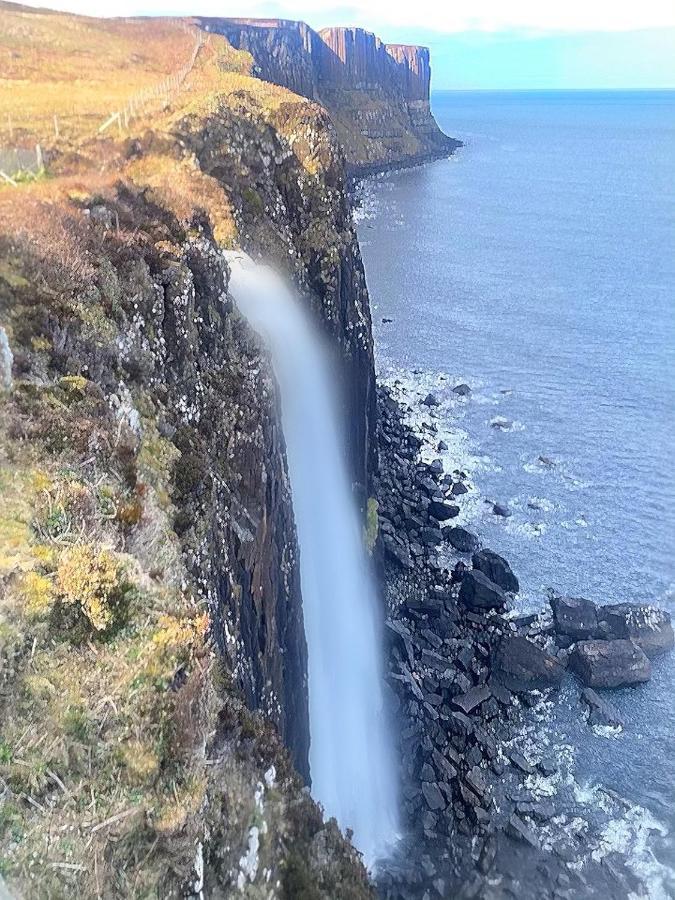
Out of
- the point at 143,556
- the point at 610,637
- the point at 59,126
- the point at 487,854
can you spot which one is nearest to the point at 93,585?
the point at 143,556

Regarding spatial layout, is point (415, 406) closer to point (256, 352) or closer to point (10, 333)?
point (256, 352)

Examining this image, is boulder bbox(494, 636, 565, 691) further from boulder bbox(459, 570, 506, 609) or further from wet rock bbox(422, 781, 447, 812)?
wet rock bbox(422, 781, 447, 812)

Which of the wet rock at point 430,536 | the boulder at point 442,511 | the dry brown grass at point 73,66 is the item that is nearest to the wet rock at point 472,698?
the wet rock at point 430,536

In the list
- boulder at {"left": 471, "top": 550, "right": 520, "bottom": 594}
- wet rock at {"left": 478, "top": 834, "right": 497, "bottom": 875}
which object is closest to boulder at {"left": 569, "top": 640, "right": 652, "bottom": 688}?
boulder at {"left": 471, "top": 550, "right": 520, "bottom": 594}

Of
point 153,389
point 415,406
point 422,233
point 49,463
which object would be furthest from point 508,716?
point 422,233

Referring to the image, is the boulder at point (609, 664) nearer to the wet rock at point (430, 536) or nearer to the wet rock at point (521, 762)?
the wet rock at point (521, 762)

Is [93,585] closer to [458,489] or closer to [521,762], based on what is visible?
[521,762]
